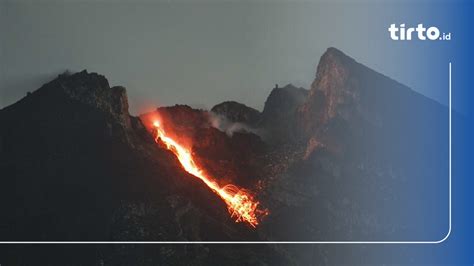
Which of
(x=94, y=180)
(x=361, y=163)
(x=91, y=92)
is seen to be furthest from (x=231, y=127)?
(x=361, y=163)

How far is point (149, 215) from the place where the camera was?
10.4m

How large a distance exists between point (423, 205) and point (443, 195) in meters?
0.62

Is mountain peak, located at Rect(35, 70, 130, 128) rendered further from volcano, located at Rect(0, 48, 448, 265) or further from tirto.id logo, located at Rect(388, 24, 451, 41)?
tirto.id logo, located at Rect(388, 24, 451, 41)

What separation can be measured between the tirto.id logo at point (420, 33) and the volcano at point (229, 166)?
2.75 ft

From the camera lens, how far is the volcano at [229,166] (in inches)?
353

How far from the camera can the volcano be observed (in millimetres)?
8956

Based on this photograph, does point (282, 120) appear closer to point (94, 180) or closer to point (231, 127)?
point (231, 127)

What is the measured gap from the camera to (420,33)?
7656mm

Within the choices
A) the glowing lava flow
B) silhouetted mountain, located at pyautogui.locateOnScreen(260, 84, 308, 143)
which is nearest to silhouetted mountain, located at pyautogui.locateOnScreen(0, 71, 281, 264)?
the glowing lava flow

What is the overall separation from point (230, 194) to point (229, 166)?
68cm

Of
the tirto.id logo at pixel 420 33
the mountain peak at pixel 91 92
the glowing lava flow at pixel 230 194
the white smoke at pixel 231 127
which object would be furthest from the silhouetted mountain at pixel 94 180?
the tirto.id logo at pixel 420 33

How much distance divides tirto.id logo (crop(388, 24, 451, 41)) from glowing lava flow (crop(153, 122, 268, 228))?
12.0ft

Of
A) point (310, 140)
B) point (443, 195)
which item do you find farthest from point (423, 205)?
point (310, 140)

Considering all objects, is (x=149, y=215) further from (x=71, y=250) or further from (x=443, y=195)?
(x=443, y=195)
